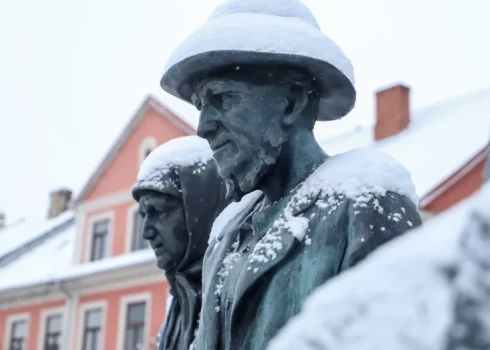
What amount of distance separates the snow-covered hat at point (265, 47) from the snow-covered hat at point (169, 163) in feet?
2.47

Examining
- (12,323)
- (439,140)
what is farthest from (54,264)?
(439,140)

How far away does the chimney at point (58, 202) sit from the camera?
27.1m

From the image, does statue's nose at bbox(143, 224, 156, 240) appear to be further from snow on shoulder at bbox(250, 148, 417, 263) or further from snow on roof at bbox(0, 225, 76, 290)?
snow on roof at bbox(0, 225, 76, 290)

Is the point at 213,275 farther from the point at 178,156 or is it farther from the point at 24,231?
the point at 24,231

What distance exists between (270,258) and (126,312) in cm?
1700

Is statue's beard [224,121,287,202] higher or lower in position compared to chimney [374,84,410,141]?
lower

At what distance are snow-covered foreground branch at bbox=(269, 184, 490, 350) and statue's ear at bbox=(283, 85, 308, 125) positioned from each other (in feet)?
4.85

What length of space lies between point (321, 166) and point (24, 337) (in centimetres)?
2069

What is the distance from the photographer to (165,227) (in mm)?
2990

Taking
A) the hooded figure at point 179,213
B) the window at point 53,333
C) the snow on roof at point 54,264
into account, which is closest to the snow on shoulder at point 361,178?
the hooded figure at point 179,213

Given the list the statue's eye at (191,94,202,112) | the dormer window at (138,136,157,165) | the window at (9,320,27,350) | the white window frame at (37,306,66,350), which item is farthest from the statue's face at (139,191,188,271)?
the window at (9,320,27,350)

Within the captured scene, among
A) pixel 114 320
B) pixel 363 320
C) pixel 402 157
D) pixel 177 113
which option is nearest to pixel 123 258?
pixel 114 320

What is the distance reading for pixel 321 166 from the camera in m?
2.12

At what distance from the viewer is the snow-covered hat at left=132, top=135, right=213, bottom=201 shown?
3018 mm
